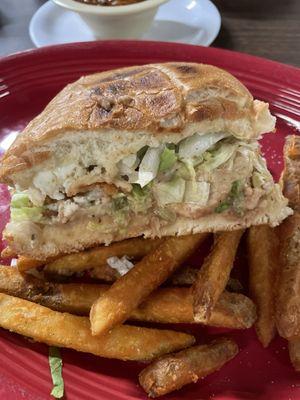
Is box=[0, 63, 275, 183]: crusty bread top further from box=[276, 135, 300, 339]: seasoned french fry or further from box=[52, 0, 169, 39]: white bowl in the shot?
box=[52, 0, 169, 39]: white bowl

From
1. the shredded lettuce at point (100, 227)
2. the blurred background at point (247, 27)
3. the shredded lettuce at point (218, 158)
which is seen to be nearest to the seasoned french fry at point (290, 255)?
the shredded lettuce at point (218, 158)

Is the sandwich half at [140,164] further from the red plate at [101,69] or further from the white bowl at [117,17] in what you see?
the white bowl at [117,17]

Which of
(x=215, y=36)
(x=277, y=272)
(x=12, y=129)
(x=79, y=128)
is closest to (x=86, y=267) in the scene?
(x=79, y=128)

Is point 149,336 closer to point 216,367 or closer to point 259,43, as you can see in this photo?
point 216,367

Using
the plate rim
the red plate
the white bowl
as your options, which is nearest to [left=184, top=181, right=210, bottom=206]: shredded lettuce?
the red plate

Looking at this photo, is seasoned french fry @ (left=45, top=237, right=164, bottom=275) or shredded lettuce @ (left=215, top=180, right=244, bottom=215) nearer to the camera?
seasoned french fry @ (left=45, top=237, right=164, bottom=275)

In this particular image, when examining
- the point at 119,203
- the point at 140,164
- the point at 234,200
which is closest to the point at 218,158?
the point at 234,200

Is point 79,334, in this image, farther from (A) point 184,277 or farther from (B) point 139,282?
(A) point 184,277
